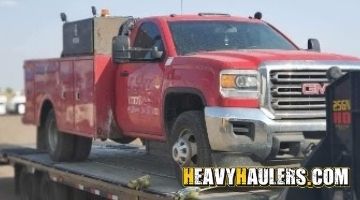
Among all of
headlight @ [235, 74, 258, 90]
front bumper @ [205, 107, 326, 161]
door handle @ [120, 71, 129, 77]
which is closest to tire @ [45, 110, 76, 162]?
door handle @ [120, 71, 129, 77]

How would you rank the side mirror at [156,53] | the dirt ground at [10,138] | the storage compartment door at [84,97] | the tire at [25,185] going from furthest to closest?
the dirt ground at [10,138] → the tire at [25,185] → the storage compartment door at [84,97] → the side mirror at [156,53]

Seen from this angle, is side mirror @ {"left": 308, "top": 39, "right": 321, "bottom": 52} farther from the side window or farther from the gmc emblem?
the gmc emblem

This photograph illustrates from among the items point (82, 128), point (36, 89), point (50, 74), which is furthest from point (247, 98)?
point (36, 89)

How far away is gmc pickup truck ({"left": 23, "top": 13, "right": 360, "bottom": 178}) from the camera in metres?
5.80

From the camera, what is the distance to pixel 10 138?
25781 millimetres

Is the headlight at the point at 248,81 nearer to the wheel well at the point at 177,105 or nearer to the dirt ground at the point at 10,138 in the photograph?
the wheel well at the point at 177,105

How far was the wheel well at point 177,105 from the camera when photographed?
654cm

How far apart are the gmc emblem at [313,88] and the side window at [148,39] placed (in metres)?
1.85

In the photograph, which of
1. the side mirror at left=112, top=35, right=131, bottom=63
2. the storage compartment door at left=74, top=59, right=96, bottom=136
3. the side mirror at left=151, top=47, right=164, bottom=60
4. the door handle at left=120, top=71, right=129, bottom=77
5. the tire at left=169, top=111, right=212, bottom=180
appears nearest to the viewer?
the tire at left=169, top=111, right=212, bottom=180

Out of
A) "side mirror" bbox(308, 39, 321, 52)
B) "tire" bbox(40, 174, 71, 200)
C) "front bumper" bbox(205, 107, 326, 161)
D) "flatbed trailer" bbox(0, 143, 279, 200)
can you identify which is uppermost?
"side mirror" bbox(308, 39, 321, 52)

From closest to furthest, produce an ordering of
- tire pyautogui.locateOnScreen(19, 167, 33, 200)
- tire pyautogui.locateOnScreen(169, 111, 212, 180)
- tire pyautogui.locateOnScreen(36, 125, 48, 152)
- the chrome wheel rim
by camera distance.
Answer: tire pyautogui.locateOnScreen(169, 111, 212, 180) < the chrome wheel rim < tire pyautogui.locateOnScreen(36, 125, 48, 152) < tire pyautogui.locateOnScreen(19, 167, 33, 200)

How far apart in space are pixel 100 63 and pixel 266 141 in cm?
312

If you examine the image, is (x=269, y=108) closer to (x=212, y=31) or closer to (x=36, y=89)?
(x=212, y=31)

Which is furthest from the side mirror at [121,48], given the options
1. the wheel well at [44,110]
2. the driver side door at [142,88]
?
the wheel well at [44,110]
